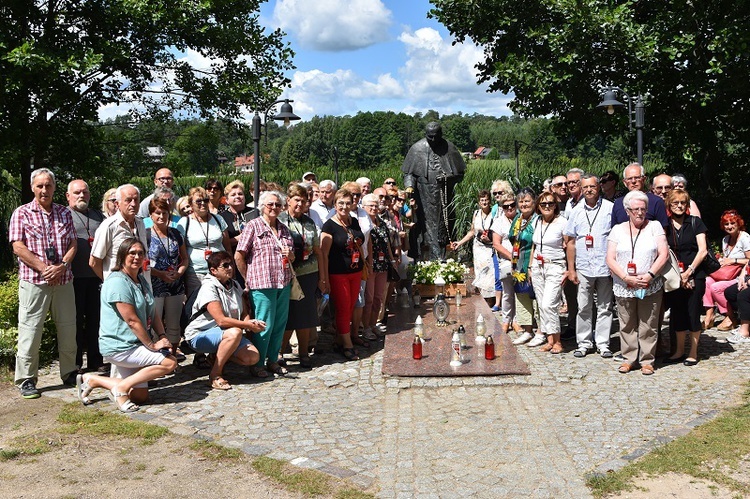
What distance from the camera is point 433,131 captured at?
11047 mm

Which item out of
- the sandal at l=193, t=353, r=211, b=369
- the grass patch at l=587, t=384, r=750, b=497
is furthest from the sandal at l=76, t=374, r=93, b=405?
the grass patch at l=587, t=384, r=750, b=497

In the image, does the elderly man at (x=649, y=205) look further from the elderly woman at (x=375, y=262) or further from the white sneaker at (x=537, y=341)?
the elderly woman at (x=375, y=262)

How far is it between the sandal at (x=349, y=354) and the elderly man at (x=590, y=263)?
224 cm

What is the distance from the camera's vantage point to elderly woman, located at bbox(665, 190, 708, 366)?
7039 mm

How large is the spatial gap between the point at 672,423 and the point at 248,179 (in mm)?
15152

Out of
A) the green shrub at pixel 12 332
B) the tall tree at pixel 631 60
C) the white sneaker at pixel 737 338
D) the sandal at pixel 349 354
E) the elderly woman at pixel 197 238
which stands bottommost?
the sandal at pixel 349 354

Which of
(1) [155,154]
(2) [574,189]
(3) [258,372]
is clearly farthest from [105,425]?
(1) [155,154]

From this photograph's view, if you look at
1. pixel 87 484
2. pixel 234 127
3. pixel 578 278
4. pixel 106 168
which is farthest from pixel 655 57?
pixel 87 484

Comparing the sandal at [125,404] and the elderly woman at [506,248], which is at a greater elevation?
the elderly woman at [506,248]

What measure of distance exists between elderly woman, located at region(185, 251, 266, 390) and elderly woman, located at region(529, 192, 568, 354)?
9.71 ft

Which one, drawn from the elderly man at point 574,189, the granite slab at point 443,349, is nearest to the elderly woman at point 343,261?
the granite slab at point 443,349

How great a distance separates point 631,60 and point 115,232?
9761 mm

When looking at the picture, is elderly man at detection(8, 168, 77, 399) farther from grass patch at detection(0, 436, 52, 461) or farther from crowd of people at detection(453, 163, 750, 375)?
crowd of people at detection(453, 163, 750, 375)

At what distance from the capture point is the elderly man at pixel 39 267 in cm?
632
